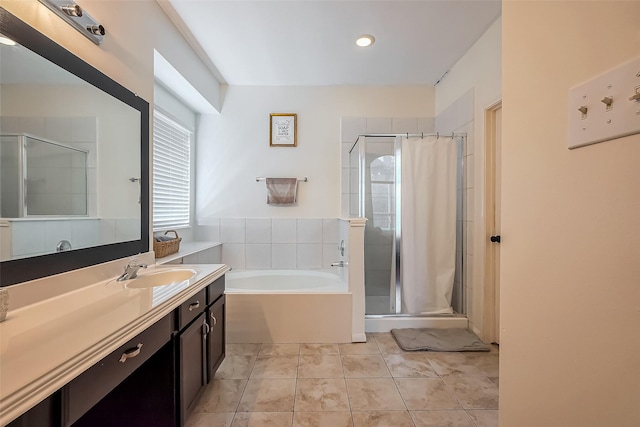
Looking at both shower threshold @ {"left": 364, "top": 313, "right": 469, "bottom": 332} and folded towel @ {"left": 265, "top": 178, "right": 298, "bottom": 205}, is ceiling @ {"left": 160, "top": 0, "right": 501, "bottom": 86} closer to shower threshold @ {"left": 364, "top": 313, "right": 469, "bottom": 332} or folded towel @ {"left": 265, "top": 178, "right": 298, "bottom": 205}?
folded towel @ {"left": 265, "top": 178, "right": 298, "bottom": 205}

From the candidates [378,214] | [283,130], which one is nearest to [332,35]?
[283,130]

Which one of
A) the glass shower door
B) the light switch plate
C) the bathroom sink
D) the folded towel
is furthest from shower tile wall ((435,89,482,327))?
the bathroom sink

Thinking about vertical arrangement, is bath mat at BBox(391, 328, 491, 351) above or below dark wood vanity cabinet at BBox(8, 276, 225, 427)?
below

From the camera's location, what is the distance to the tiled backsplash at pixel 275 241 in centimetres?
304

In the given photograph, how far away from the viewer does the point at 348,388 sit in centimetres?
168

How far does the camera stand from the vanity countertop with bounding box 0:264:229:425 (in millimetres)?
589

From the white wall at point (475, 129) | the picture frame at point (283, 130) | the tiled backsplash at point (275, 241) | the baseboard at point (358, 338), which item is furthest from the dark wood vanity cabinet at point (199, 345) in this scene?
the white wall at point (475, 129)

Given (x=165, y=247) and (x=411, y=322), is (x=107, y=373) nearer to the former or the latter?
(x=165, y=247)

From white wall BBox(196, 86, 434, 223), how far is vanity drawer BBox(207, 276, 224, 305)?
4.73ft

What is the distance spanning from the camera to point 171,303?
1118 millimetres

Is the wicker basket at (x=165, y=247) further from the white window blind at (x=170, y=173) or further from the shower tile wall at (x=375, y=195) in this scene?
the shower tile wall at (x=375, y=195)

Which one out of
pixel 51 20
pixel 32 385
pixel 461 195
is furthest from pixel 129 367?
pixel 461 195

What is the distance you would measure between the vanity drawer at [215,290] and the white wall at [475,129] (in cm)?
206

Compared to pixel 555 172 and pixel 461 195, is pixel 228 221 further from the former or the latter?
pixel 555 172
